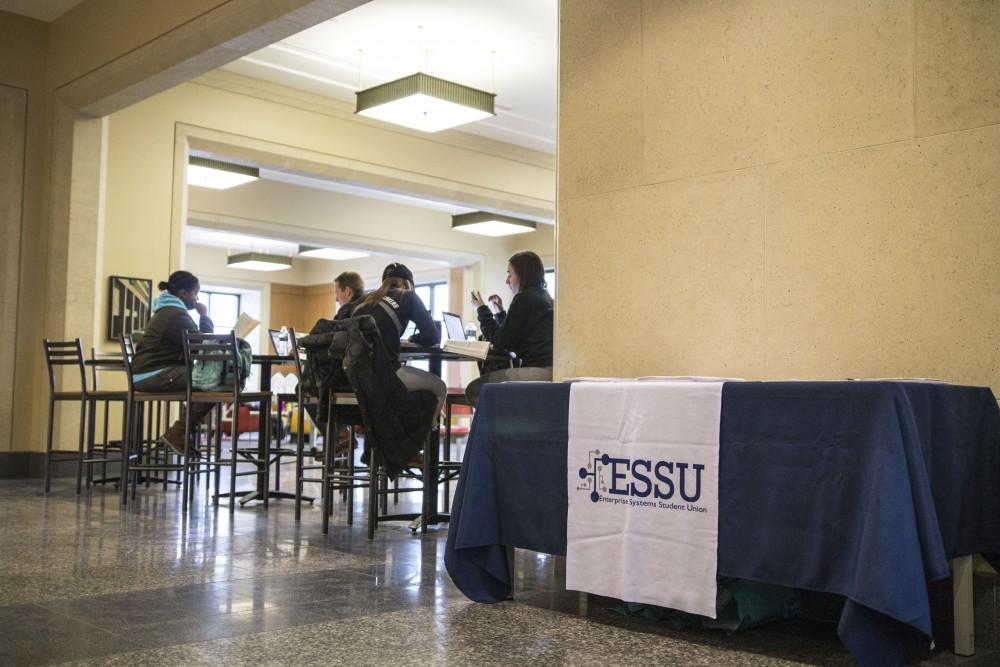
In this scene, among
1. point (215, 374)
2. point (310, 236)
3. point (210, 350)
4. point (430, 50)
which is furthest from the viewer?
point (310, 236)

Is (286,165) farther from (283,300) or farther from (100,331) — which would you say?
(283,300)

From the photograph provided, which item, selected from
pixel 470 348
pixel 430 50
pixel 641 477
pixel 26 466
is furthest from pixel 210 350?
pixel 430 50

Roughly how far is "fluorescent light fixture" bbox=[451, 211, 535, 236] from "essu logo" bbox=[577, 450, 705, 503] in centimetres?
996

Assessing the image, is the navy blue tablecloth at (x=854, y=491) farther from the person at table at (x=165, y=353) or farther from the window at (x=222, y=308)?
the window at (x=222, y=308)

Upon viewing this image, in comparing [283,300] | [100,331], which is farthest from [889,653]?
[283,300]

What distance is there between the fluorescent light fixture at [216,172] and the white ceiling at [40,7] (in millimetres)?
1775

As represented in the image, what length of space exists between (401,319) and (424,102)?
3256 millimetres

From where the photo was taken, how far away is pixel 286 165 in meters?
8.68

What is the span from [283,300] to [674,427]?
17.0 meters

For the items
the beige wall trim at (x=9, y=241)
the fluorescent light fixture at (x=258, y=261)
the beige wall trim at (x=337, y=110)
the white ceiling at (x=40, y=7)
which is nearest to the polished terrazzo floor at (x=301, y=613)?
the beige wall trim at (x=9, y=241)

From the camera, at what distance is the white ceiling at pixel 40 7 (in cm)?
707

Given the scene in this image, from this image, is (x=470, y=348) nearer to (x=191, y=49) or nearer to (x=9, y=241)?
(x=191, y=49)

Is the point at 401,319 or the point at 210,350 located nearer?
the point at 401,319

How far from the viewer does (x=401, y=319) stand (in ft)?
15.1
